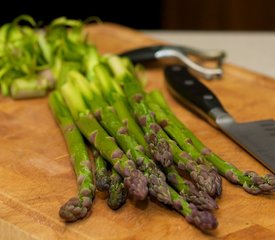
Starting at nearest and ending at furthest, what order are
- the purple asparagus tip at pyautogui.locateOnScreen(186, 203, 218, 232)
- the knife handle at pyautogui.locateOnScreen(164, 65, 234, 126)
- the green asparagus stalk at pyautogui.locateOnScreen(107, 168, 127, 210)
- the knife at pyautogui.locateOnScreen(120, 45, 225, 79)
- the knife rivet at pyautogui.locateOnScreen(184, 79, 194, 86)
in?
the purple asparagus tip at pyautogui.locateOnScreen(186, 203, 218, 232), the green asparagus stalk at pyautogui.locateOnScreen(107, 168, 127, 210), the knife handle at pyautogui.locateOnScreen(164, 65, 234, 126), the knife rivet at pyautogui.locateOnScreen(184, 79, 194, 86), the knife at pyautogui.locateOnScreen(120, 45, 225, 79)

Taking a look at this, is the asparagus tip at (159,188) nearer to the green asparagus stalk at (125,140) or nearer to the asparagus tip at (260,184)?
the green asparagus stalk at (125,140)

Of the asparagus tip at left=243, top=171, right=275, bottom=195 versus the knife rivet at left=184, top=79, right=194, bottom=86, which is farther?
the knife rivet at left=184, top=79, right=194, bottom=86

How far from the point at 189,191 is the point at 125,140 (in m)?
0.22

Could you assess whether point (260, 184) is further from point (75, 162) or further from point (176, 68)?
point (176, 68)

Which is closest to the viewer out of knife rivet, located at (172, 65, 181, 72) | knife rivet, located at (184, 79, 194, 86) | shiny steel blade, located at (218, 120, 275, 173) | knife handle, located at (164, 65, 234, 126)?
shiny steel blade, located at (218, 120, 275, 173)

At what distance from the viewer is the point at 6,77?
2084 mm

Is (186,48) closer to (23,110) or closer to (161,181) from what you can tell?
(23,110)

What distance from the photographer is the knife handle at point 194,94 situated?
1.83 meters

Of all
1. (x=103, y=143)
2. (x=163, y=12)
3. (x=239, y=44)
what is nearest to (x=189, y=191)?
(x=103, y=143)

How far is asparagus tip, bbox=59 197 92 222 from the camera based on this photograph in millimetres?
1373

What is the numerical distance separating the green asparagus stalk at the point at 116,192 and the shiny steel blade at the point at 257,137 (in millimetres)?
342

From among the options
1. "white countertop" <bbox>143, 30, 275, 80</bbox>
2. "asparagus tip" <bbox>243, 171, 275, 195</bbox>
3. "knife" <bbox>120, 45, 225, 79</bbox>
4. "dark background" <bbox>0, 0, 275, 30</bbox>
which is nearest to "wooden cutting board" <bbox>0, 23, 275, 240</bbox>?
"asparagus tip" <bbox>243, 171, 275, 195</bbox>

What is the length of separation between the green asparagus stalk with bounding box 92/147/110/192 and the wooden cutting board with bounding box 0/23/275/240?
0.03m

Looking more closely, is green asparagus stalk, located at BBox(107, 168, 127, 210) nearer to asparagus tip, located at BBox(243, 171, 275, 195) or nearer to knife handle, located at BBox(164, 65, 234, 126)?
asparagus tip, located at BBox(243, 171, 275, 195)
